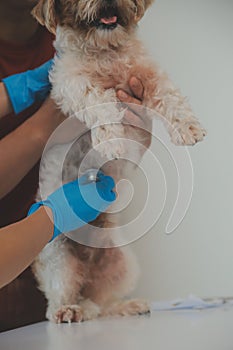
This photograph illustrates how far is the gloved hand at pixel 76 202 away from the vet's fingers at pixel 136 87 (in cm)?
20

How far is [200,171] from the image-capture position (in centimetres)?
172

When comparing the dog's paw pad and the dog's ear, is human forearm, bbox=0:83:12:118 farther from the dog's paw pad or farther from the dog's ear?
the dog's paw pad

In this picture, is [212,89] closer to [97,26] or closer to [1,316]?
[97,26]

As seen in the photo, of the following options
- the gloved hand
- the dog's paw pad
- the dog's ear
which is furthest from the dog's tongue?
the dog's paw pad

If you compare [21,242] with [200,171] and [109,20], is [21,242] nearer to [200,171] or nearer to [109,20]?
[109,20]

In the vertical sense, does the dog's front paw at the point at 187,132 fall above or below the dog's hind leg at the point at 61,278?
above

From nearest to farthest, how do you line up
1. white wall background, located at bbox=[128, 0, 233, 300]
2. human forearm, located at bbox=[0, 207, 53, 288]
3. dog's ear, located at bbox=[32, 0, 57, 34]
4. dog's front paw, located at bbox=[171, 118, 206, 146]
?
1. human forearm, located at bbox=[0, 207, 53, 288]
2. dog's front paw, located at bbox=[171, 118, 206, 146]
3. dog's ear, located at bbox=[32, 0, 57, 34]
4. white wall background, located at bbox=[128, 0, 233, 300]

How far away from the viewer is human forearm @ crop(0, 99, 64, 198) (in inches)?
49.9

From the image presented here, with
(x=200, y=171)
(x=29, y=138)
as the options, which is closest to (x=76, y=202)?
(x=29, y=138)

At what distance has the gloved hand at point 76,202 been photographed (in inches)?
43.9

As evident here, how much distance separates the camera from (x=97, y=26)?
47.9 inches

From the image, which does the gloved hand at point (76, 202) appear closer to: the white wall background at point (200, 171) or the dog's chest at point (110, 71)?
the dog's chest at point (110, 71)

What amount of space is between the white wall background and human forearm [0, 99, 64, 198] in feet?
1.85

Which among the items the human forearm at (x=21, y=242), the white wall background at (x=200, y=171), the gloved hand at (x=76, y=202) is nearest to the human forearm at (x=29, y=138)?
the gloved hand at (x=76, y=202)
